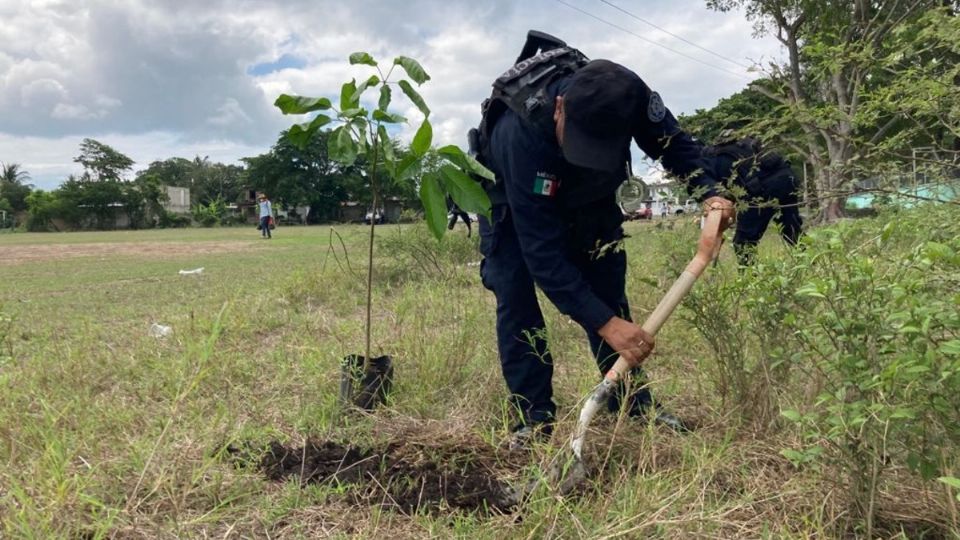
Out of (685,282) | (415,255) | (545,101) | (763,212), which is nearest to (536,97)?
(545,101)

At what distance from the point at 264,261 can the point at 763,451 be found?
1028 cm

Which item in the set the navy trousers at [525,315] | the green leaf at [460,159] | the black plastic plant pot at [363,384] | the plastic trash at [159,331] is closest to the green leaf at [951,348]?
the navy trousers at [525,315]

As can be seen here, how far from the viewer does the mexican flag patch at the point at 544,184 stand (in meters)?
2.07

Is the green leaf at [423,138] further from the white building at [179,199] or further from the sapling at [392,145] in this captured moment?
the white building at [179,199]

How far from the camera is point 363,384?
257 centimetres

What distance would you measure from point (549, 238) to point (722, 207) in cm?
52

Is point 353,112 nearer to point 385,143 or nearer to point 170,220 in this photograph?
point 385,143

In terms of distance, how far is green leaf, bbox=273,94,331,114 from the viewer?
2.21 metres

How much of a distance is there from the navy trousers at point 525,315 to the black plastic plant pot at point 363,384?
55cm

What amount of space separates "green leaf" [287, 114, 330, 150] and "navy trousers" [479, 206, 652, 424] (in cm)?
70

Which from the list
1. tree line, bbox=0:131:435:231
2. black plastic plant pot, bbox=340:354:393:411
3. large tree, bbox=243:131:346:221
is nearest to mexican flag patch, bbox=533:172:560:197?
black plastic plant pot, bbox=340:354:393:411

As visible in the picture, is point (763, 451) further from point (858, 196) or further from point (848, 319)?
point (858, 196)

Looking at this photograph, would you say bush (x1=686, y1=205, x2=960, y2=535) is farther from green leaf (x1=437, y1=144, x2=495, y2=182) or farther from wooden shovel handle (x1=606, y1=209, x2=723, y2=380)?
green leaf (x1=437, y1=144, x2=495, y2=182)

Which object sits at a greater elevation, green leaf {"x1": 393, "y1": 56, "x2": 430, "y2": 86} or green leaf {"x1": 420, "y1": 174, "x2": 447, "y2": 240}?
green leaf {"x1": 393, "y1": 56, "x2": 430, "y2": 86}
